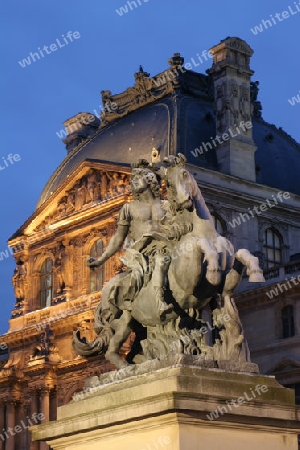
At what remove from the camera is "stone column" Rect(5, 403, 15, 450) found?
44281 mm

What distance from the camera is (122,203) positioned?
4138 cm

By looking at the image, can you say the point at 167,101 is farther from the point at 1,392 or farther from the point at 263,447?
the point at 263,447

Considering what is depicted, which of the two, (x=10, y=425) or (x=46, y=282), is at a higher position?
(x=46, y=282)

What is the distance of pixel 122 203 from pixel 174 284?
31258mm

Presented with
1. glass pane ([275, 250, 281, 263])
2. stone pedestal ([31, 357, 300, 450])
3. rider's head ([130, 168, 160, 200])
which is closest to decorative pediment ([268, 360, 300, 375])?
glass pane ([275, 250, 281, 263])

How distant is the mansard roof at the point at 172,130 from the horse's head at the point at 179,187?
1266 inches

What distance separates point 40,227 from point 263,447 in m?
37.9

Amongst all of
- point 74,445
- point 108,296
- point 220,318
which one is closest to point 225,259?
point 220,318

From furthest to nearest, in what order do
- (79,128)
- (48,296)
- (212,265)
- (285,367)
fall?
(79,128) → (48,296) → (285,367) → (212,265)

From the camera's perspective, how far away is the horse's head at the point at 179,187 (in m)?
10.3

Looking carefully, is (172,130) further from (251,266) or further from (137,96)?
(251,266)

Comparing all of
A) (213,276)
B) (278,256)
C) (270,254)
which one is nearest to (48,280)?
(270,254)

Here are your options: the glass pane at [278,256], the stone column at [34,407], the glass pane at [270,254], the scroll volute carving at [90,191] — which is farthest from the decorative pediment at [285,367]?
the stone column at [34,407]

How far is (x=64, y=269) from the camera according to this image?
1764 inches
